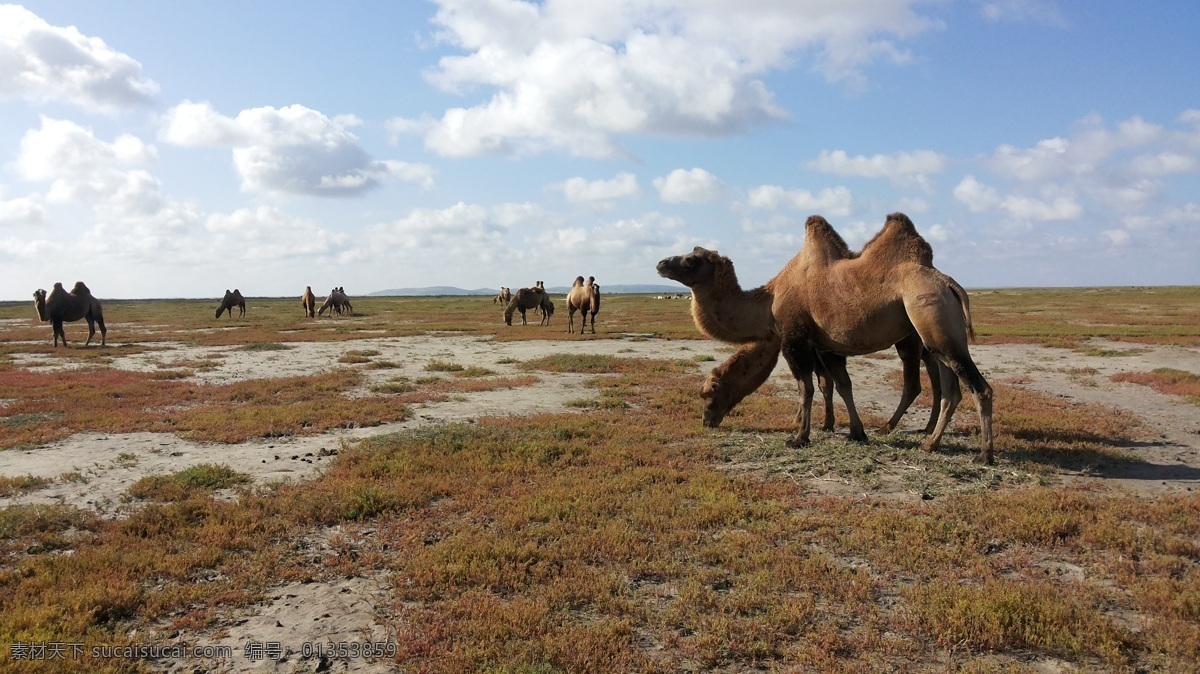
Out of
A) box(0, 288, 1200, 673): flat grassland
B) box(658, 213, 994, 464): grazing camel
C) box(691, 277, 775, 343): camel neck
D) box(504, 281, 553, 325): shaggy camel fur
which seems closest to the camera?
A: box(0, 288, 1200, 673): flat grassland

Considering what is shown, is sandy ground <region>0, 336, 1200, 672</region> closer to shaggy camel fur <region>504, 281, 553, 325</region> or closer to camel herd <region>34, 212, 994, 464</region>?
camel herd <region>34, 212, 994, 464</region>

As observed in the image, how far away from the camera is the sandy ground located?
480 cm

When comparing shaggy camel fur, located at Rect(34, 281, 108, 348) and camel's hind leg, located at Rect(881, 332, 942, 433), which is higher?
shaggy camel fur, located at Rect(34, 281, 108, 348)

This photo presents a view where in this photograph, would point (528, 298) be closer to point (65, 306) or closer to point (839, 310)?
point (65, 306)

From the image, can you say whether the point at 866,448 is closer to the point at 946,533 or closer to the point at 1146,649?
the point at 946,533

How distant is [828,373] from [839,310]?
1.80 m

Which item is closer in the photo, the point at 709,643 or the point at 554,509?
the point at 709,643

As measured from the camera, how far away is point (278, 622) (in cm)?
484

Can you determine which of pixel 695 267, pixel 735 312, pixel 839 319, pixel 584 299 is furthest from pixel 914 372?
pixel 584 299

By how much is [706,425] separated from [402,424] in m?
5.96

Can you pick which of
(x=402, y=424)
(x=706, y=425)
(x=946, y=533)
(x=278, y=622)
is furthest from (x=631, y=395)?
(x=278, y=622)

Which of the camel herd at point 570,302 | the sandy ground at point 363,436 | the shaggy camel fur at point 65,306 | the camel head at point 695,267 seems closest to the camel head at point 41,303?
the shaggy camel fur at point 65,306

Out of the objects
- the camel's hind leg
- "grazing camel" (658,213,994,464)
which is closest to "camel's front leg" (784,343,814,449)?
"grazing camel" (658,213,994,464)

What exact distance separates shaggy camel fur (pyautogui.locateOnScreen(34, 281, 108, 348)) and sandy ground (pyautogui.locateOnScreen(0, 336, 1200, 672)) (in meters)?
4.05
